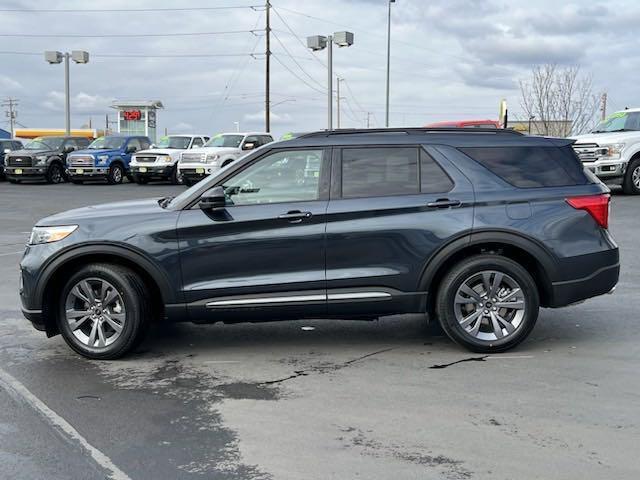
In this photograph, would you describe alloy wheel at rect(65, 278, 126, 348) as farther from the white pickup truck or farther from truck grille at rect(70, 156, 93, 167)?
truck grille at rect(70, 156, 93, 167)

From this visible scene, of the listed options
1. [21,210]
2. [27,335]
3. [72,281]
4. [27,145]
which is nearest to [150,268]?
[72,281]

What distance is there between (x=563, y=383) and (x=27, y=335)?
461cm

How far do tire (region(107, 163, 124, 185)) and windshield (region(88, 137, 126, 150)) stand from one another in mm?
938

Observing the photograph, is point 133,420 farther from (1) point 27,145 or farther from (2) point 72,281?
(1) point 27,145

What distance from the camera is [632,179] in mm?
19047

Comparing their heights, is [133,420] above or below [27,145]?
below

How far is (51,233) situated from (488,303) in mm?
3502

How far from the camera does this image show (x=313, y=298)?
18.6 ft

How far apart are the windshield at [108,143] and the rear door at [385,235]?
25.2m

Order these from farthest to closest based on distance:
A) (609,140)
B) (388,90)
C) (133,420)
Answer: (388,90) < (609,140) < (133,420)

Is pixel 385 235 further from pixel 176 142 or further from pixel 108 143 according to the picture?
pixel 108 143

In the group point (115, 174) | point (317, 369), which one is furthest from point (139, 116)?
point (317, 369)

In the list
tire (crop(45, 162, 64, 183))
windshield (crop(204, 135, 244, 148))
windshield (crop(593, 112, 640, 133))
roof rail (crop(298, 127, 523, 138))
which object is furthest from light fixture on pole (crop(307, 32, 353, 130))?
roof rail (crop(298, 127, 523, 138))

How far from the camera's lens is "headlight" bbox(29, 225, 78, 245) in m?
5.73
